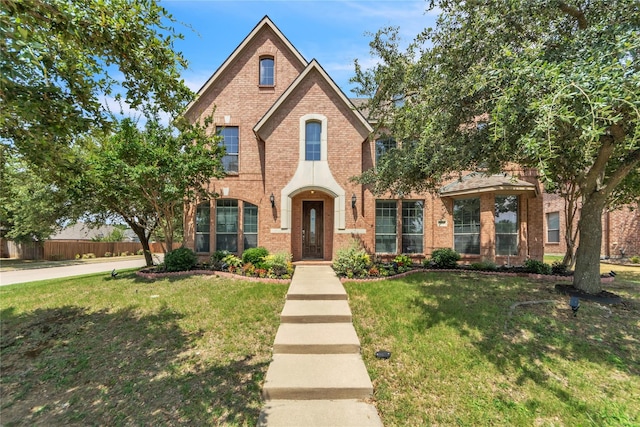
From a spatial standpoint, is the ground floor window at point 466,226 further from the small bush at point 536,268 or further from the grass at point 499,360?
the grass at point 499,360

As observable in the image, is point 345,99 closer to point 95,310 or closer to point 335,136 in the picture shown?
point 335,136

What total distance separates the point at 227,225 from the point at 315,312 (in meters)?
7.64

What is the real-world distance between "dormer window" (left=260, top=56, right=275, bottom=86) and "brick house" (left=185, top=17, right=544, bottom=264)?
47mm

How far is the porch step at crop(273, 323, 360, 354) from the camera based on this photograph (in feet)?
15.9

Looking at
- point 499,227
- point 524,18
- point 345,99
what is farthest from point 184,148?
point 499,227

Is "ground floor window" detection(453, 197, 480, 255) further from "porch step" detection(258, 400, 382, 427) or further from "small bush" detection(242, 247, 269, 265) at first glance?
"porch step" detection(258, 400, 382, 427)

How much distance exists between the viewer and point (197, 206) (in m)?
12.5

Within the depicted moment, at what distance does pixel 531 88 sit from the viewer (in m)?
3.67

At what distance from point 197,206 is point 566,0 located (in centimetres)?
1269

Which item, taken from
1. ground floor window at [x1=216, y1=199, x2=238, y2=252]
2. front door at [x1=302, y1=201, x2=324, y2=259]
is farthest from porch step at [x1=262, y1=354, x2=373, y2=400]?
ground floor window at [x1=216, y1=199, x2=238, y2=252]

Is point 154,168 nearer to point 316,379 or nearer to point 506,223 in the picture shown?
point 316,379

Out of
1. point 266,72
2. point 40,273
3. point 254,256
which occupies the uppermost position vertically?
point 266,72

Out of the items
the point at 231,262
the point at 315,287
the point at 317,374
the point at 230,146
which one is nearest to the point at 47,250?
the point at 230,146

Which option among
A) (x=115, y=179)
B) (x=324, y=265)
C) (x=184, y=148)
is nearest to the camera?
(x=115, y=179)
